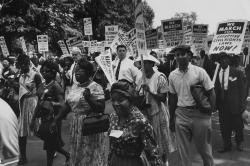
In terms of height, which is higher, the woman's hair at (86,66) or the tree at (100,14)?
the tree at (100,14)

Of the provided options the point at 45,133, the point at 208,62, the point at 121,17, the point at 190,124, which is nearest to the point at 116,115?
the point at 190,124

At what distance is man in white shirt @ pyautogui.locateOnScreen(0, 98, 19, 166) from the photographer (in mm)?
2551

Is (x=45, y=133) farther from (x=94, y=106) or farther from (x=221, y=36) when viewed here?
(x=221, y=36)

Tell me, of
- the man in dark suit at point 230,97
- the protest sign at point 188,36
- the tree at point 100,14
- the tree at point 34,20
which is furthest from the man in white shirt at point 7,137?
the tree at point 100,14

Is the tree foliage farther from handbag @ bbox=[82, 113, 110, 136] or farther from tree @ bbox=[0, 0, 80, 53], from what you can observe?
handbag @ bbox=[82, 113, 110, 136]

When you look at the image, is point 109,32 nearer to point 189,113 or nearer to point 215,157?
point 215,157

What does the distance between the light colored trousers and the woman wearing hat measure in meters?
0.46

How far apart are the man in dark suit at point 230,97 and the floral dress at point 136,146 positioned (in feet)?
14.3

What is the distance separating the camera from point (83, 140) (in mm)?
4984

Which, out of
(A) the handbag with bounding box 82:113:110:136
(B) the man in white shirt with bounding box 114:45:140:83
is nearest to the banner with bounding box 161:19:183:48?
(B) the man in white shirt with bounding box 114:45:140:83

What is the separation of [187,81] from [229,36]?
128 inches

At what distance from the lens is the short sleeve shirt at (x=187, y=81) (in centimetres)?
547

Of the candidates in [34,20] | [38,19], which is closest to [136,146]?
[34,20]

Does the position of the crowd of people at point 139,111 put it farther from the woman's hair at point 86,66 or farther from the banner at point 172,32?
the banner at point 172,32
